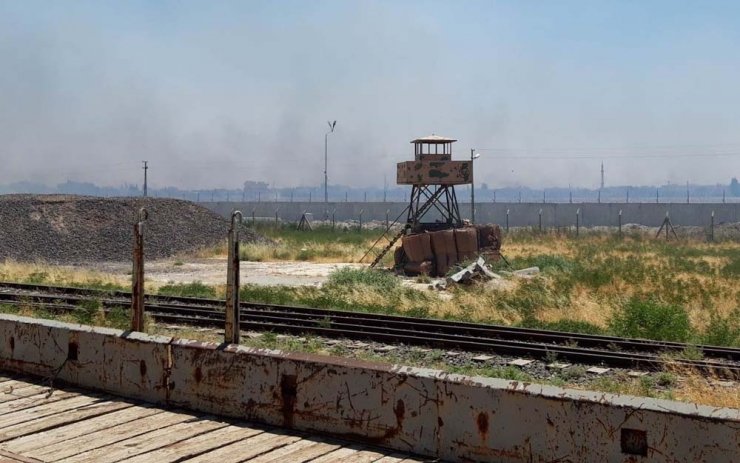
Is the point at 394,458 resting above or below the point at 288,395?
below

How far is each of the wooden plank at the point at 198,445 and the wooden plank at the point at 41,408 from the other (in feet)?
4.21

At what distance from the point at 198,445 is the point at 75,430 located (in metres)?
0.96

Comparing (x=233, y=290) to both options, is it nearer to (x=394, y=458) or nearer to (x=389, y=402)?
(x=389, y=402)

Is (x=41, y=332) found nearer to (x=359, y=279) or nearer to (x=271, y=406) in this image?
(x=271, y=406)

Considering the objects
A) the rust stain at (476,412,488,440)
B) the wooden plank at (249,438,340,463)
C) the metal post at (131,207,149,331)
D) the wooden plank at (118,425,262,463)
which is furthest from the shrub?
the rust stain at (476,412,488,440)

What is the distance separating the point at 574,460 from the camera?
5.19 m

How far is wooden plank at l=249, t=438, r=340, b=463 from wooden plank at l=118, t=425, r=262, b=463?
1.27ft

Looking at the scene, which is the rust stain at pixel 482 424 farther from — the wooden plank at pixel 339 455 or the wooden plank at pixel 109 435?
the wooden plank at pixel 109 435

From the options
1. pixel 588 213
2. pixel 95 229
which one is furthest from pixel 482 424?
pixel 588 213

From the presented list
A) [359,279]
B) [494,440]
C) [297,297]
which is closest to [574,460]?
[494,440]

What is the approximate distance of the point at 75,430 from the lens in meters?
6.14

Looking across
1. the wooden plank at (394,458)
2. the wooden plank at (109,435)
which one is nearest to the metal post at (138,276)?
the wooden plank at (109,435)

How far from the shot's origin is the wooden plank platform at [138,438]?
5.56 metres

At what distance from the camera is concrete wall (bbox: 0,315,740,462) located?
496 centimetres
